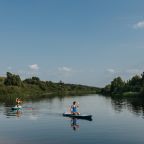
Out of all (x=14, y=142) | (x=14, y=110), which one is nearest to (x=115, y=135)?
(x=14, y=142)

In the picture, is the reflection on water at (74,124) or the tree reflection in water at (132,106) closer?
the reflection on water at (74,124)

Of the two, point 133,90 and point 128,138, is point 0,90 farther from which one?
point 128,138

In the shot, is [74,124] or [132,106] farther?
[132,106]

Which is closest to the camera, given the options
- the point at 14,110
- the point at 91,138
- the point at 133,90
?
the point at 91,138

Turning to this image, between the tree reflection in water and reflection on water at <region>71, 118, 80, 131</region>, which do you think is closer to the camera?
reflection on water at <region>71, 118, 80, 131</region>

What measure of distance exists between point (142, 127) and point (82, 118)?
1186 centimetres

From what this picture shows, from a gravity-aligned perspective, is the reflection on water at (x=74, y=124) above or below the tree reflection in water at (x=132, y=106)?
below

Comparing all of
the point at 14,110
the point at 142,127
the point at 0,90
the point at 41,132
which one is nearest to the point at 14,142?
the point at 41,132

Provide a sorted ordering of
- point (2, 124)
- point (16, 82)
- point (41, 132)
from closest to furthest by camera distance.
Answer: point (41, 132) < point (2, 124) < point (16, 82)

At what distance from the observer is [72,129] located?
46344 mm

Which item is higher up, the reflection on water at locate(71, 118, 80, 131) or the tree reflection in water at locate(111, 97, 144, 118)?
the tree reflection in water at locate(111, 97, 144, 118)

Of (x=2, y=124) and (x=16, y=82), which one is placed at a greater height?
(x=16, y=82)

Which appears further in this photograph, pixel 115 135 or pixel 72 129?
pixel 72 129

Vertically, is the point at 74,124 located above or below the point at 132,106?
below
